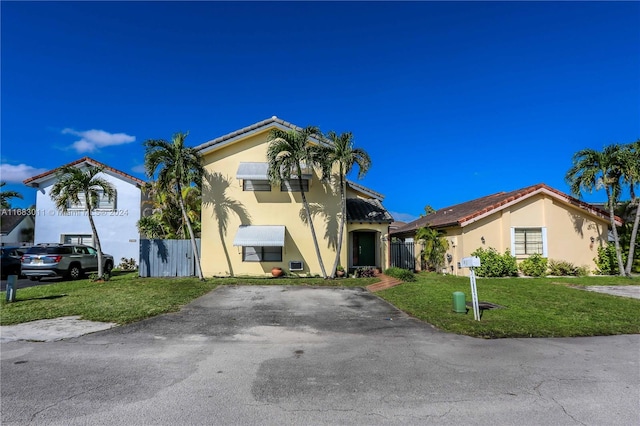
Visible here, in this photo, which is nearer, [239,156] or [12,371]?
[12,371]

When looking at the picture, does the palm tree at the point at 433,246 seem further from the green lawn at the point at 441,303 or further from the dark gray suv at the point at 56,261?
the dark gray suv at the point at 56,261

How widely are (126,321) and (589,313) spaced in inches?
525

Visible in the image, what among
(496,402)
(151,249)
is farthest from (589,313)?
(151,249)

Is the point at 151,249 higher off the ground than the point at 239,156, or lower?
lower

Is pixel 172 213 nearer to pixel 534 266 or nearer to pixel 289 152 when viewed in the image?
pixel 289 152

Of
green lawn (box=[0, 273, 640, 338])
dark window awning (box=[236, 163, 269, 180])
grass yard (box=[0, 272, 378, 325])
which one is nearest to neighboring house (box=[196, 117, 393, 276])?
dark window awning (box=[236, 163, 269, 180])

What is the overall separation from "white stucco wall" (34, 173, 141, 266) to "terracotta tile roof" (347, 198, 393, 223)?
636 inches

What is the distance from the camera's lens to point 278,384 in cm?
533

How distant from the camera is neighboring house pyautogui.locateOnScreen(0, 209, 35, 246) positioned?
2864cm

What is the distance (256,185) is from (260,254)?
13.3 feet

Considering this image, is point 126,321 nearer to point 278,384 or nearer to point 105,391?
point 105,391

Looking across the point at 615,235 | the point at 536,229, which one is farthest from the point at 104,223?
the point at 615,235

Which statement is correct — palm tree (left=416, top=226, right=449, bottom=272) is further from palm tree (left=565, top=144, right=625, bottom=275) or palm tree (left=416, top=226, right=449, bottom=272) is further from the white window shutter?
palm tree (left=565, top=144, right=625, bottom=275)

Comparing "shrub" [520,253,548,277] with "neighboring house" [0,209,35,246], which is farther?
"neighboring house" [0,209,35,246]
